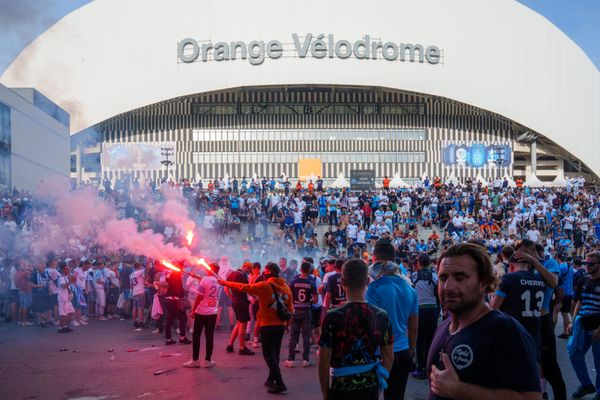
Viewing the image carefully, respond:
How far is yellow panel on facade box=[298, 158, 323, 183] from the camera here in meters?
52.2

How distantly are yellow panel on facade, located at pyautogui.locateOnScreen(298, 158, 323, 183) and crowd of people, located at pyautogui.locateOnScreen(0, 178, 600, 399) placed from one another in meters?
16.0

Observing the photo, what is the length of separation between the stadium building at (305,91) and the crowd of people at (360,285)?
673 inches

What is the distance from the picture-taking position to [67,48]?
2205 inches

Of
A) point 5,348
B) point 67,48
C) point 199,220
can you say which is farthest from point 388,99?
point 5,348

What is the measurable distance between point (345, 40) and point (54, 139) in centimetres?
2558

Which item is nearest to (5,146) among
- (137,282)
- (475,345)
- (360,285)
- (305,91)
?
(137,282)

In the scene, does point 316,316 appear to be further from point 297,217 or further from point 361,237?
point 297,217

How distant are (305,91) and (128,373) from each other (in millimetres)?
45820

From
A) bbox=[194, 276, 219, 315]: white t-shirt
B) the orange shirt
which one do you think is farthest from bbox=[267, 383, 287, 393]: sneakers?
bbox=[194, 276, 219, 315]: white t-shirt

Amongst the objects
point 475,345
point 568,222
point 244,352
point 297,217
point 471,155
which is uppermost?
point 471,155

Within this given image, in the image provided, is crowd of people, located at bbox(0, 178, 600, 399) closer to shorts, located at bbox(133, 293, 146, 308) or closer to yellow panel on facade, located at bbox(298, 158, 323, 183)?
shorts, located at bbox(133, 293, 146, 308)

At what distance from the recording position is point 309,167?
52.6m

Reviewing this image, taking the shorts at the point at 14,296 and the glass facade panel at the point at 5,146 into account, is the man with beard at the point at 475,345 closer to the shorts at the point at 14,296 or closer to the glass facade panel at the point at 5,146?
the shorts at the point at 14,296

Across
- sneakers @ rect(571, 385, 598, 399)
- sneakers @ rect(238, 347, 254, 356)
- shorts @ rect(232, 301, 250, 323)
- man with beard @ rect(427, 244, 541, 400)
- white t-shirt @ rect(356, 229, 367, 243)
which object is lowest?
sneakers @ rect(238, 347, 254, 356)
